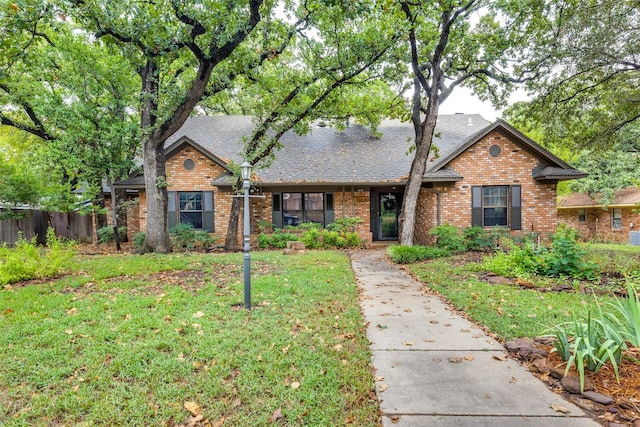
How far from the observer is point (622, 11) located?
27.9 feet

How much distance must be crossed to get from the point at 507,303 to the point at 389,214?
388 inches

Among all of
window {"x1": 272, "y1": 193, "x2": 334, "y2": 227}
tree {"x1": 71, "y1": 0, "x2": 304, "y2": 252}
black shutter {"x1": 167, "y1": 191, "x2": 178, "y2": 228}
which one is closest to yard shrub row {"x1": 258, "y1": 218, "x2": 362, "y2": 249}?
window {"x1": 272, "y1": 193, "x2": 334, "y2": 227}

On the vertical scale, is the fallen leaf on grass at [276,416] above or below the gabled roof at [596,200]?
below

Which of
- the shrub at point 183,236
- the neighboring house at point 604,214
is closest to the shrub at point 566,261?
the shrub at point 183,236

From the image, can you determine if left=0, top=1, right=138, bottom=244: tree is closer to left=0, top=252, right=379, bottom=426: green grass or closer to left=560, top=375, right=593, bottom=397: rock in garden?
left=0, top=252, right=379, bottom=426: green grass

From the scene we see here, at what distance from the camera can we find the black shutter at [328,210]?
1412 centimetres

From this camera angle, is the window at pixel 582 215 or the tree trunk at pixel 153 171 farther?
the window at pixel 582 215

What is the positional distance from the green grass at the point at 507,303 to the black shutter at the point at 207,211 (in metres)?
8.96

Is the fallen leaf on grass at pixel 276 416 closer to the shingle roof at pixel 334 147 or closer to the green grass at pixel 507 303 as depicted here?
the green grass at pixel 507 303

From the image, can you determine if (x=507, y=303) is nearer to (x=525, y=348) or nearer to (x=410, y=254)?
(x=525, y=348)

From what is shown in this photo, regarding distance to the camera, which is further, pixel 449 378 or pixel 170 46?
pixel 170 46

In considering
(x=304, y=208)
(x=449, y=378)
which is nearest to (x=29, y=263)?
(x=449, y=378)

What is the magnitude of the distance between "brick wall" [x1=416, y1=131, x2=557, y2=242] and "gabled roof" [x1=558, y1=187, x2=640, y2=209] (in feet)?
30.3

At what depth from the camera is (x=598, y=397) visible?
104 inches
